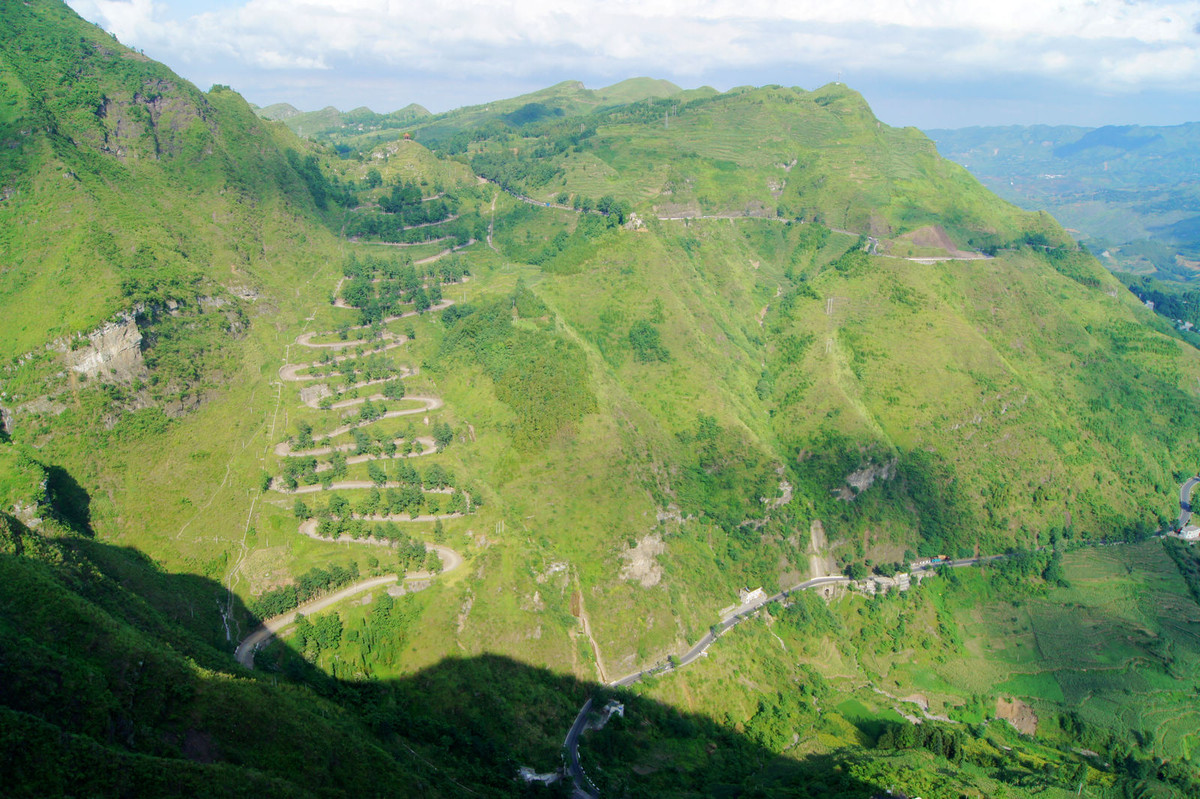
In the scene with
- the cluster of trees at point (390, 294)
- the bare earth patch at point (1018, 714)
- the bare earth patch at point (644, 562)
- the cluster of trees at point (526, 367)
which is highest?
the cluster of trees at point (390, 294)

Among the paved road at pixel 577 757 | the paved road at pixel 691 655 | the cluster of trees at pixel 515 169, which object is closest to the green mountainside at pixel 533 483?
the paved road at pixel 691 655

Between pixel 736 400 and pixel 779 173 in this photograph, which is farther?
pixel 779 173

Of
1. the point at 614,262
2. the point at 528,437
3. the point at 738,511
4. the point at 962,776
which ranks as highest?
the point at 614,262

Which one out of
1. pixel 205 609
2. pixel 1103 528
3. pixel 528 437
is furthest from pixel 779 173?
pixel 205 609

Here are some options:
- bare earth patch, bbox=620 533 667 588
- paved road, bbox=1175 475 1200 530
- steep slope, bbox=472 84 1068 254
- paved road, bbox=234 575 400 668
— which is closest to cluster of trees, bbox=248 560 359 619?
paved road, bbox=234 575 400 668

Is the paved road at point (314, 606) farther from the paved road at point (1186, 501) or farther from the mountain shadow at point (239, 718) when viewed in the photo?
the paved road at point (1186, 501)

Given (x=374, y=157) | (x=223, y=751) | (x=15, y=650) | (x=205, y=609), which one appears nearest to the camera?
(x=15, y=650)

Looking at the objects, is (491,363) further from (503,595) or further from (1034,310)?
(1034,310)
